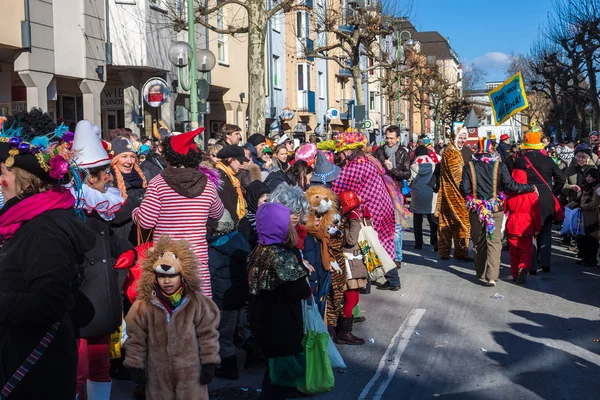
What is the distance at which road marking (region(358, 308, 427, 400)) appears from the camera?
6.18m

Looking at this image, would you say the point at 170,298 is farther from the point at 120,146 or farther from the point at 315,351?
the point at 120,146

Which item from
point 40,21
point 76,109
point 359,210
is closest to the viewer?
point 359,210

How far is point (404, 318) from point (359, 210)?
1427 millimetres

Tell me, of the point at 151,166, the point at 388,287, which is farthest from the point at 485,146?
the point at 151,166

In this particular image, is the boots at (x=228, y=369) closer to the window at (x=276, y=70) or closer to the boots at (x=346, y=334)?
the boots at (x=346, y=334)

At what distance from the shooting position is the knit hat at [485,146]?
10.6m

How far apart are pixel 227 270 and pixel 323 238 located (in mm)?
869

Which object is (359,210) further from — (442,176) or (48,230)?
(48,230)

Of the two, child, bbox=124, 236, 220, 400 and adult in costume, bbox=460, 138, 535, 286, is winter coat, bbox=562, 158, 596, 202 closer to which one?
adult in costume, bbox=460, 138, 535, 286

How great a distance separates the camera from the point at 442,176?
1212 centimetres

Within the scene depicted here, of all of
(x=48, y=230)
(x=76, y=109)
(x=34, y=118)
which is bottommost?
(x=48, y=230)

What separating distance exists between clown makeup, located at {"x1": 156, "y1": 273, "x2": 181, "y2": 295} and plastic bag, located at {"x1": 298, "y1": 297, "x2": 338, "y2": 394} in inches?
45.2

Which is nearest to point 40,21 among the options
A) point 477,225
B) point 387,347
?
point 477,225

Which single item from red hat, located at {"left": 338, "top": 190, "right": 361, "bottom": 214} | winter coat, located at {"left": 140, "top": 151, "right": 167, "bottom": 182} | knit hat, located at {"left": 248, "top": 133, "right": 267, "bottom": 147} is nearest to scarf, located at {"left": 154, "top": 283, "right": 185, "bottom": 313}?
red hat, located at {"left": 338, "top": 190, "right": 361, "bottom": 214}
